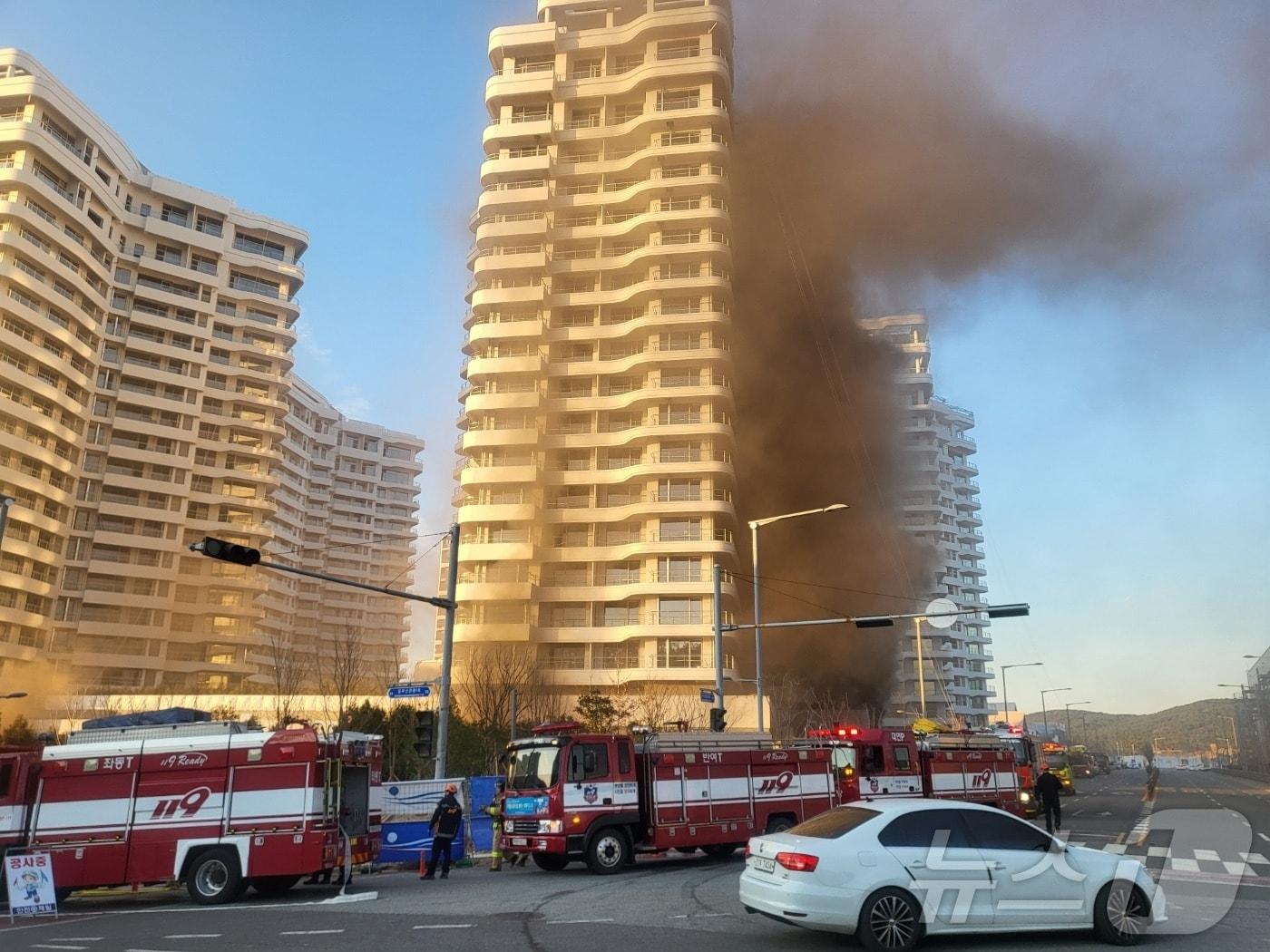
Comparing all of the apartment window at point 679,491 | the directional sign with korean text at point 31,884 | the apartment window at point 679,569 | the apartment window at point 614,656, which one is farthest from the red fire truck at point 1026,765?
the apartment window at point 679,491

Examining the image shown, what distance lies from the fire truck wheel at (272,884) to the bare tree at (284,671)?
3588cm

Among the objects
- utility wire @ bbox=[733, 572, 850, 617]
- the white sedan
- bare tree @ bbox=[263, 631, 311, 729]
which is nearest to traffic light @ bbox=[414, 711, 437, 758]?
the white sedan

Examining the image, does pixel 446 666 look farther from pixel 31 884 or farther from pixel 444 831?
pixel 31 884

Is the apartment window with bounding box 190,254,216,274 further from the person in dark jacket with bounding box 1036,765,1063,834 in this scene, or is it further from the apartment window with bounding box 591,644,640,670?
the person in dark jacket with bounding box 1036,765,1063,834

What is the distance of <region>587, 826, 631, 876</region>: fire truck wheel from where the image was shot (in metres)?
16.4

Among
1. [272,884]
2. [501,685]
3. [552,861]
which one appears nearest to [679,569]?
[501,685]

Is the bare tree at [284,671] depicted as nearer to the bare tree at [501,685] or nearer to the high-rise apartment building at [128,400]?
the high-rise apartment building at [128,400]

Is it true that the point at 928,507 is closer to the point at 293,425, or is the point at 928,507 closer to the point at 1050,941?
the point at 293,425

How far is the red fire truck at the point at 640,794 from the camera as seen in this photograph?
16359mm

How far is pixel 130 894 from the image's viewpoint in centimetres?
1644

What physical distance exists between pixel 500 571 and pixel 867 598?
25.5 m

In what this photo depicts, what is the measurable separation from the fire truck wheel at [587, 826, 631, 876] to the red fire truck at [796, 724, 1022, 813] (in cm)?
491

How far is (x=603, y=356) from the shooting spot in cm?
7456

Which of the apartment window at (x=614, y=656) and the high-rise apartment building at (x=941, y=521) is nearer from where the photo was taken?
the apartment window at (x=614, y=656)
